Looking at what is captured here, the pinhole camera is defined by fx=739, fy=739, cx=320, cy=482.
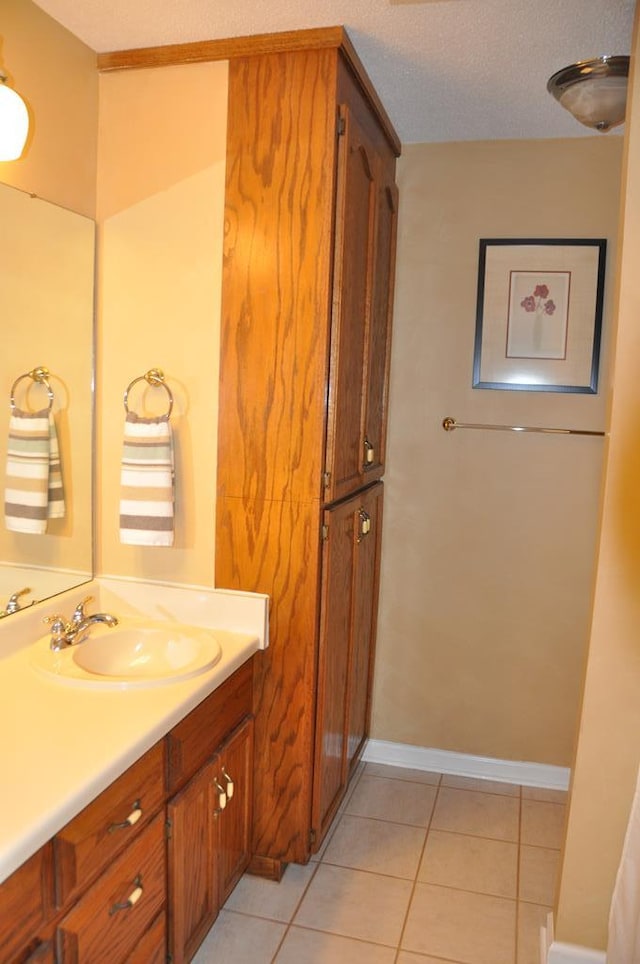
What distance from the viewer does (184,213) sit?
1.94 metres

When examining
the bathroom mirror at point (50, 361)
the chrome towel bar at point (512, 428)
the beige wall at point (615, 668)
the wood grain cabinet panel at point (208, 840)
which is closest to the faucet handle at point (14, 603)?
the bathroom mirror at point (50, 361)

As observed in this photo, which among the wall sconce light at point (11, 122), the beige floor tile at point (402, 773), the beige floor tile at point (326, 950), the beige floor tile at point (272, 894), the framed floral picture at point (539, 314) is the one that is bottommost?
the beige floor tile at point (326, 950)

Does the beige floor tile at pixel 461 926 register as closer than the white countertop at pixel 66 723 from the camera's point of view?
No

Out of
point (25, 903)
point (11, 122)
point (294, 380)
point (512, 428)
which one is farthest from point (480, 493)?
point (25, 903)

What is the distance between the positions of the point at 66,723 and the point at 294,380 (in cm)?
98

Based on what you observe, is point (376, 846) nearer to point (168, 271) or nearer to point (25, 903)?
point (25, 903)

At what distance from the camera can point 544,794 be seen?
2.68 meters

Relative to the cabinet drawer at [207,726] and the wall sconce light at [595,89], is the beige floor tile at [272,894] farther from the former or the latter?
the wall sconce light at [595,89]

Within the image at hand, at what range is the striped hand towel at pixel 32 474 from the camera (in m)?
1.77

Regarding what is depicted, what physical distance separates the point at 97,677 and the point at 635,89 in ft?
5.60

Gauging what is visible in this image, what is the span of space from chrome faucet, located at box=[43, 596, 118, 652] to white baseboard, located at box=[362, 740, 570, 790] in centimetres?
144

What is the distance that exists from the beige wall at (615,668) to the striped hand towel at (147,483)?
1079 mm

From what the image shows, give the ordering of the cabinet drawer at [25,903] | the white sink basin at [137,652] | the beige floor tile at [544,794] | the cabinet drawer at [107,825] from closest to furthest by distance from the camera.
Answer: the cabinet drawer at [25,903] < the cabinet drawer at [107,825] < the white sink basin at [137,652] < the beige floor tile at [544,794]

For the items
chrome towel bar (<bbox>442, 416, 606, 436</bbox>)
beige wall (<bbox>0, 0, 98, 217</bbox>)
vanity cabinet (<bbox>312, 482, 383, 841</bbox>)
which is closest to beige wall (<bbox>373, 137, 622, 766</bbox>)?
chrome towel bar (<bbox>442, 416, 606, 436</bbox>)
